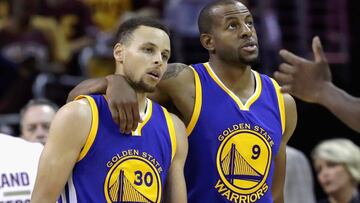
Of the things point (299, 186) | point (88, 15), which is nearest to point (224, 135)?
point (299, 186)

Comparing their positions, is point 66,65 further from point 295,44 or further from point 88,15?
point 295,44

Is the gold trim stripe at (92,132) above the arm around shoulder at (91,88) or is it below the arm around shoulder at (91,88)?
below

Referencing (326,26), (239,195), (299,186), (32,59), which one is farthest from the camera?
(326,26)

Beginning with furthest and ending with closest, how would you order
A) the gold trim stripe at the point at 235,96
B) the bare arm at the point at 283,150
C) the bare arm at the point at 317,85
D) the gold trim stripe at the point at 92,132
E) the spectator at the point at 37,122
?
the spectator at the point at 37,122 < the bare arm at the point at 283,150 < the gold trim stripe at the point at 235,96 < the gold trim stripe at the point at 92,132 < the bare arm at the point at 317,85

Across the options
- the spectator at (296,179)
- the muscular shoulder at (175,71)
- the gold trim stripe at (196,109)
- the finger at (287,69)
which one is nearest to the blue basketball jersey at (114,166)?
the gold trim stripe at (196,109)

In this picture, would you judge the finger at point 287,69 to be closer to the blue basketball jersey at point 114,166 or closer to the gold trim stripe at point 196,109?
the blue basketball jersey at point 114,166

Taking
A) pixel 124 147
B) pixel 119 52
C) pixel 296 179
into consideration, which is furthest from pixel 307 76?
pixel 296 179

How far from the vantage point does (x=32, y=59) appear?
32.3 ft

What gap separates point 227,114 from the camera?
212 inches

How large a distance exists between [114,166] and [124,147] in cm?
11

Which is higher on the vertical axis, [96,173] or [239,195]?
[96,173]

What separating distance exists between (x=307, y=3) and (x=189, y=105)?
21.3 feet

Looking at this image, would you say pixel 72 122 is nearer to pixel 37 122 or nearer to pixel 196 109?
pixel 196 109

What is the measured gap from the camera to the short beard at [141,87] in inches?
193
